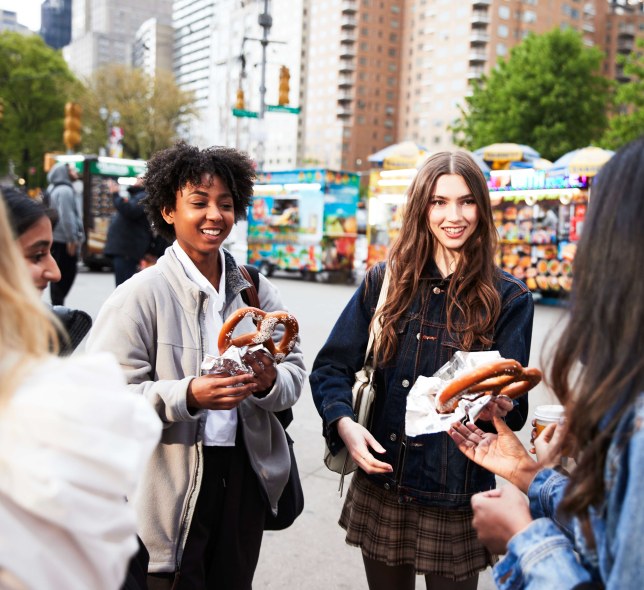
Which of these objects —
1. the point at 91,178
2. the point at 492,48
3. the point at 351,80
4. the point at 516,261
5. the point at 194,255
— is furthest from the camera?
the point at 351,80

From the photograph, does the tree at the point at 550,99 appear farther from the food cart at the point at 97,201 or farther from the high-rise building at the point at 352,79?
the high-rise building at the point at 352,79

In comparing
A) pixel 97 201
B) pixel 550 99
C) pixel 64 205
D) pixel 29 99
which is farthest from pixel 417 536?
pixel 29 99

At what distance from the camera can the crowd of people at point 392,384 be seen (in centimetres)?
114

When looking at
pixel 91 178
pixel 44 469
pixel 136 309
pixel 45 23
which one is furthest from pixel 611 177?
pixel 45 23

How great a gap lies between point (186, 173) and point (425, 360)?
43.0 inches

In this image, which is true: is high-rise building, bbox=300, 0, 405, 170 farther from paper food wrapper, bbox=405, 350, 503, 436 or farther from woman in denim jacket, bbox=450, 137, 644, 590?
woman in denim jacket, bbox=450, 137, 644, 590

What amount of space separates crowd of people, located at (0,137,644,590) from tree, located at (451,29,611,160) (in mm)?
29595

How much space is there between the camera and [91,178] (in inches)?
709

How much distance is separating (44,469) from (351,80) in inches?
3969

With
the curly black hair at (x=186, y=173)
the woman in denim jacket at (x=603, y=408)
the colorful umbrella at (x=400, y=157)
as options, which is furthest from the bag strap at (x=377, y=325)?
the colorful umbrella at (x=400, y=157)

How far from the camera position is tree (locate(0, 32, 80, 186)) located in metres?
44.2

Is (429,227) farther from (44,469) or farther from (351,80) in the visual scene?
(351,80)

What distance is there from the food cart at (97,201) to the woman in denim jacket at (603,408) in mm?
17419

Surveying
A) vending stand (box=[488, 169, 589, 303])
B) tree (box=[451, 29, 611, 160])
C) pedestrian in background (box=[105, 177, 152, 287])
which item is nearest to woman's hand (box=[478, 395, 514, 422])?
pedestrian in background (box=[105, 177, 152, 287])
